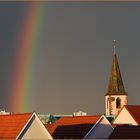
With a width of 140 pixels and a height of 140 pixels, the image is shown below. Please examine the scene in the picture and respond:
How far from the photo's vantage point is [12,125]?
56.3 metres

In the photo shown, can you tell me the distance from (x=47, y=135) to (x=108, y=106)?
170ft

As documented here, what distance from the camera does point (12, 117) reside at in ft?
188

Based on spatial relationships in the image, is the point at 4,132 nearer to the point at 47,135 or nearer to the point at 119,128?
the point at 47,135

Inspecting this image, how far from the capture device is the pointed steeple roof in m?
112

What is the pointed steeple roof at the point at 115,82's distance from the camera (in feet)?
367

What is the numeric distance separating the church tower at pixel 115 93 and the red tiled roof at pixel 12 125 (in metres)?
50.8

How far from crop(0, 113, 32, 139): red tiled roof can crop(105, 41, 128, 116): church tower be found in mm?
50778

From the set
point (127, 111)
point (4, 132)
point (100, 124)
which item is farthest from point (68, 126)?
point (127, 111)

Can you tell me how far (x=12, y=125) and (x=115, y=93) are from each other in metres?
56.8

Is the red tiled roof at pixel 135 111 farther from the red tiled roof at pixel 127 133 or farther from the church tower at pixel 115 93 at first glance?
the red tiled roof at pixel 127 133

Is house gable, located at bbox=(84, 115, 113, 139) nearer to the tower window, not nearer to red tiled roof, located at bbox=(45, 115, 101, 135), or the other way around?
red tiled roof, located at bbox=(45, 115, 101, 135)

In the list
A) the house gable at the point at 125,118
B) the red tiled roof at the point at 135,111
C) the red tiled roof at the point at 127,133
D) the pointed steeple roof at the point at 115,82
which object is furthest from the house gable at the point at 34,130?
the pointed steeple roof at the point at 115,82

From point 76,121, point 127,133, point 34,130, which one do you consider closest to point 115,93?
point 76,121

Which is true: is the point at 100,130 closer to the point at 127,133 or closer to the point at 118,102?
the point at 127,133
